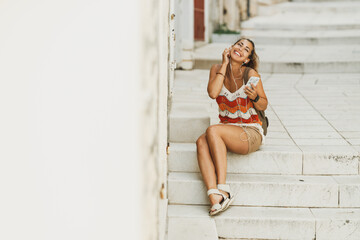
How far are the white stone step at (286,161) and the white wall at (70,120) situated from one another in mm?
2593

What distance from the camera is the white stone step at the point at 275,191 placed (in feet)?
13.2

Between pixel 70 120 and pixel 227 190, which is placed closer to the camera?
pixel 70 120

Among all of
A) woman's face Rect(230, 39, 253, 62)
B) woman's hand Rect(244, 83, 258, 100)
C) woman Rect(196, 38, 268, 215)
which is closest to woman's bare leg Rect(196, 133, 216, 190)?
woman Rect(196, 38, 268, 215)

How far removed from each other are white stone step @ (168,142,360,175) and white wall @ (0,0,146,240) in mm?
2593

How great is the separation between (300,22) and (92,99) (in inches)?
446

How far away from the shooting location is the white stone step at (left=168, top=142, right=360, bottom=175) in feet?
13.9

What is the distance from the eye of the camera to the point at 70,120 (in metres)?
1.68

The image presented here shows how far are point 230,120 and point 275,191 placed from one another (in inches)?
26.8

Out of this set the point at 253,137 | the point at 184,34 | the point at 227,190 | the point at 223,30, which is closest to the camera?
the point at 227,190

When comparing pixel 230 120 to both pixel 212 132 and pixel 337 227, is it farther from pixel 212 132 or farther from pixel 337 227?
pixel 337 227

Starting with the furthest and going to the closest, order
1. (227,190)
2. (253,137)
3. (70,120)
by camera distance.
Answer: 1. (253,137)
2. (227,190)
3. (70,120)

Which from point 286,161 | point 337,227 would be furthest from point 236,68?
point 337,227

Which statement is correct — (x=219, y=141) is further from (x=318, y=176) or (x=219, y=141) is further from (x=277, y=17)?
(x=277, y=17)

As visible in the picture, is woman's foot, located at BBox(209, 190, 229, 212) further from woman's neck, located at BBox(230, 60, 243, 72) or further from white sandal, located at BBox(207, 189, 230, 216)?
woman's neck, located at BBox(230, 60, 243, 72)
